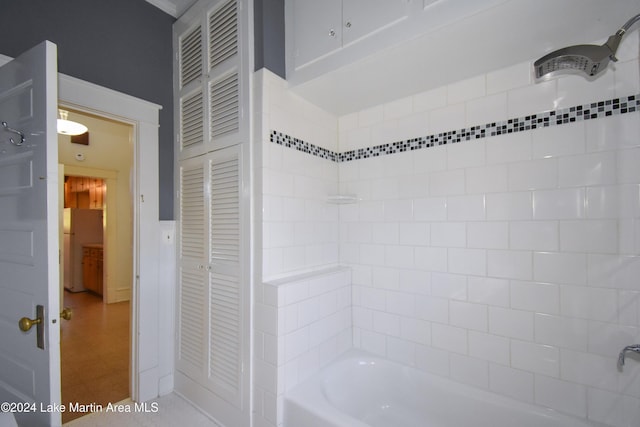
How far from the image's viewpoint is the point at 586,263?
1290 mm

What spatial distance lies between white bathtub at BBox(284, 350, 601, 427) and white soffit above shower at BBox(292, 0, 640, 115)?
175 centimetres

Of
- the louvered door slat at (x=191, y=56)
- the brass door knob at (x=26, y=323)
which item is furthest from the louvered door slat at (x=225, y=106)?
the brass door knob at (x=26, y=323)

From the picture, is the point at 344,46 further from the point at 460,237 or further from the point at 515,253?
the point at 515,253

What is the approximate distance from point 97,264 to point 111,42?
4713 millimetres

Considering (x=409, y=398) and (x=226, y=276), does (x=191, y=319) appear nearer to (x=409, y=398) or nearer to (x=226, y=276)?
(x=226, y=276)

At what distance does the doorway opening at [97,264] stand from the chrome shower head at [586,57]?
8.05 feet

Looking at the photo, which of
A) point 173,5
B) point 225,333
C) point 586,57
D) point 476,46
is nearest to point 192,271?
point 225,333

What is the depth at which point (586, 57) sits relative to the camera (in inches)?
43.0

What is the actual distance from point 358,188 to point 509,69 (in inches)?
43.2

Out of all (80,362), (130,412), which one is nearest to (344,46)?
(130,412)

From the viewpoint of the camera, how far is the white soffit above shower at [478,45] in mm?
1106

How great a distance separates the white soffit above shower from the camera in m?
1.11

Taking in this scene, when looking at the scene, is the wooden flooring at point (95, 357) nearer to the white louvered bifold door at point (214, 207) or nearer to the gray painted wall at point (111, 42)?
the white louvered bifold door at point (214, 207)

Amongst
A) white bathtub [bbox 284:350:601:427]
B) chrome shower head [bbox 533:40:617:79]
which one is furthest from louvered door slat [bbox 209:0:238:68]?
white bathtub [bbox 284:350:601:427]
